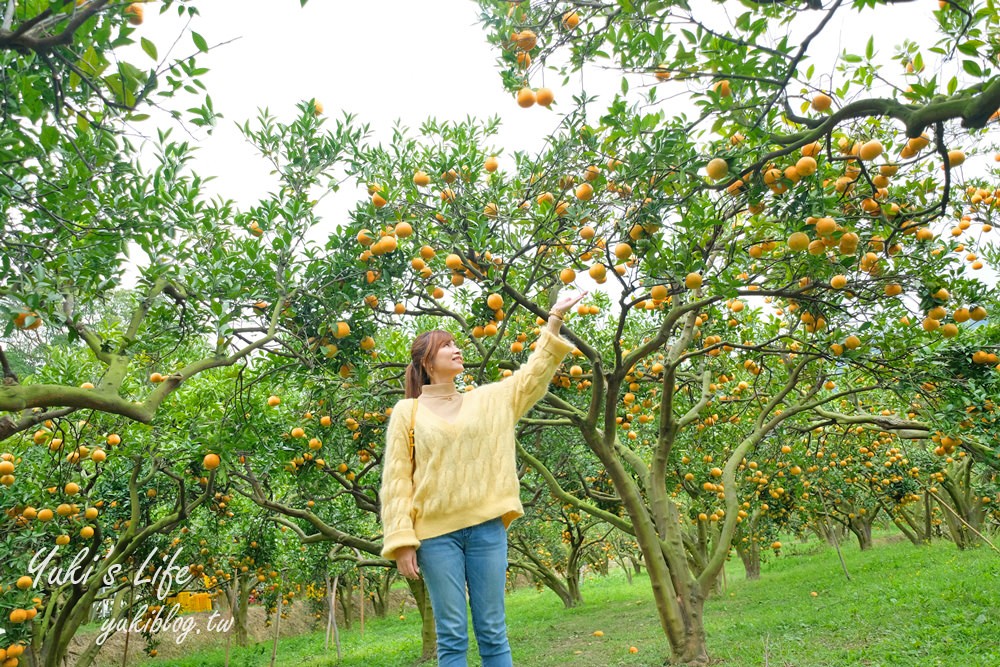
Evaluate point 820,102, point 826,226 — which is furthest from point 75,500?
point 820,102

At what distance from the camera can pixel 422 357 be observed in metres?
A: 2.54

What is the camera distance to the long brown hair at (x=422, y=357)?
2531 millimetres

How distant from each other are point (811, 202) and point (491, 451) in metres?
2.07

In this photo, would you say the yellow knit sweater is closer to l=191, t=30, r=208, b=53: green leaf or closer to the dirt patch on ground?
l=191, t=30, r=208, b=53: green leaf

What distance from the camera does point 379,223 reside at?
4336 mm

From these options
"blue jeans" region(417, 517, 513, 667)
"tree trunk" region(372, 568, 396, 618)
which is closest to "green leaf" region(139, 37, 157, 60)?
"blue jeans" region(417, 517, 513, 667)

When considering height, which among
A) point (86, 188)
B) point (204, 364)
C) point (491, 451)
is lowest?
point (491, 451)

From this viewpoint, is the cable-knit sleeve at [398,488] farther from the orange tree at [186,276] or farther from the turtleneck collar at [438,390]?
the orange tree at [186,276]

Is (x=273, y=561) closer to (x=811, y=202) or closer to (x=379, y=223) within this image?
(x=379, y=223)

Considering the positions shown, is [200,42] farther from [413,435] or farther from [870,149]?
[870,149]

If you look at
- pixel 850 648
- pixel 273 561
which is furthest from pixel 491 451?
pixel 273 561

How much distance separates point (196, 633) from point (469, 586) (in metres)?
17.6

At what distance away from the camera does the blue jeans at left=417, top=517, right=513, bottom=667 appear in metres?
2.15

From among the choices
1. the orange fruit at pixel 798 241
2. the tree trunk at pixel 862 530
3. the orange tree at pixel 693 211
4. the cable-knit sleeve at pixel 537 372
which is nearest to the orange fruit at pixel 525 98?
the orange tree at pixel 693 211
